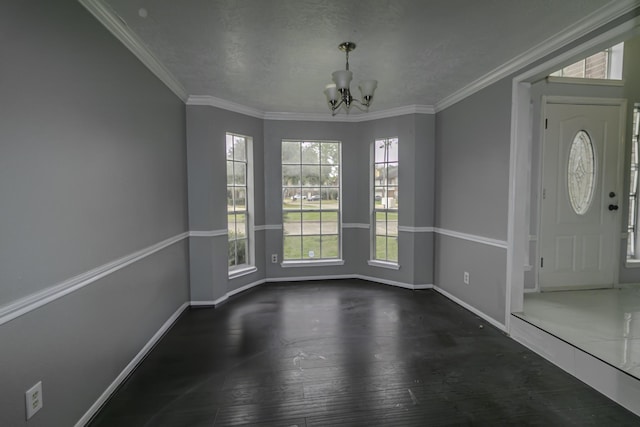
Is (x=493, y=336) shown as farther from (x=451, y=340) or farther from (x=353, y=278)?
(x=353, y=278)

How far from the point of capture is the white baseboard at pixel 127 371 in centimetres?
190

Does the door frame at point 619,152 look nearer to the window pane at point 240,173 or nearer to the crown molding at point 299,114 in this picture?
the crown molding at point 299,114

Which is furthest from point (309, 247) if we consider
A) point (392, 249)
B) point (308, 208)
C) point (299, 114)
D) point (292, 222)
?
point (299, 114)

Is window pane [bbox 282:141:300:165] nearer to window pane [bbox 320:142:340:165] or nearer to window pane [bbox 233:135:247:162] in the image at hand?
window pane [bbox 320:142:340:165]

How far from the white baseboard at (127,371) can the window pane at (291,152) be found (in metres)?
2.62

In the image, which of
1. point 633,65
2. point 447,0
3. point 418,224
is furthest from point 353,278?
point 633,65

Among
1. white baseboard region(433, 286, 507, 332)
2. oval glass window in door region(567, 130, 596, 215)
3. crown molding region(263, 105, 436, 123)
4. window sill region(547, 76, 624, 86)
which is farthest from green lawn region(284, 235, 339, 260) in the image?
window sill region(547, 76, 624, 86)

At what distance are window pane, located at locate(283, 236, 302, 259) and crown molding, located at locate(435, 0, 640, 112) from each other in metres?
3.02

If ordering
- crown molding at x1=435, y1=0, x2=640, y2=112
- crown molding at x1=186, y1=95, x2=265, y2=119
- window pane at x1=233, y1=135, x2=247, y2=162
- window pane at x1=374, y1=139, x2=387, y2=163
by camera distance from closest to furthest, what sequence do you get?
crown molding at x1=435, y1=0, x2=640, y2=112 → crown molding at x1=186, y1=95, x2=265, y2=119 → window pane at x1=233, y1=135, x2=247, y2=162 → window pane at x1=374, y1=139, x2=387, y2=163

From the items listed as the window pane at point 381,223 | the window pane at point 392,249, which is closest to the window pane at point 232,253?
the window pane at point 381,223

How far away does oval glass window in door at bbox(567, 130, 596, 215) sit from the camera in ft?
12.1

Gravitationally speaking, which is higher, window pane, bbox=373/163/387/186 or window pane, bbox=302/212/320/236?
window pane, bbox=373/163/387/186

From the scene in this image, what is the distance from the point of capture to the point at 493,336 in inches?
120

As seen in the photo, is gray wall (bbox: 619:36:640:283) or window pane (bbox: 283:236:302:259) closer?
gray wall (bbox: 619:36:640:283)
